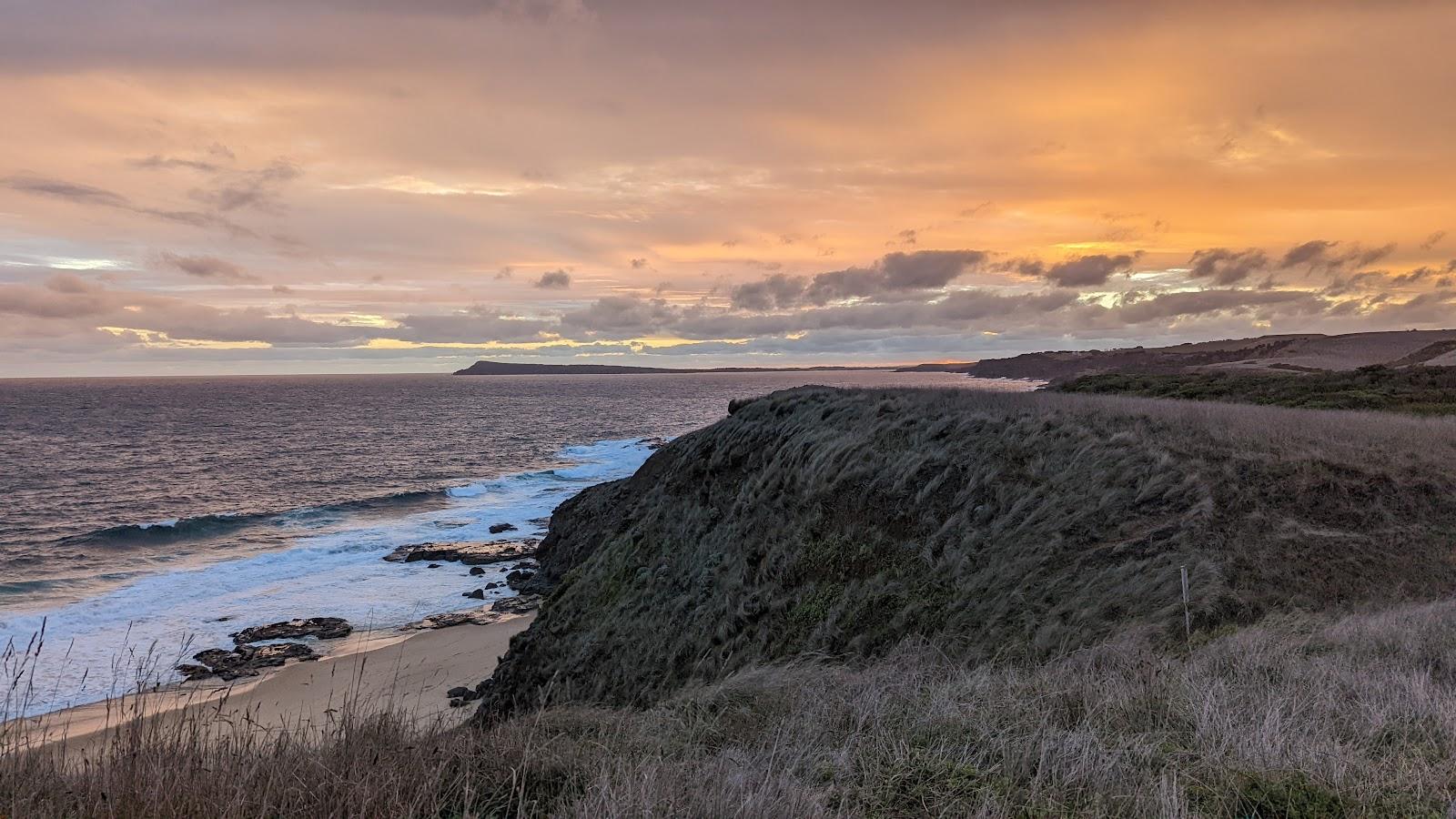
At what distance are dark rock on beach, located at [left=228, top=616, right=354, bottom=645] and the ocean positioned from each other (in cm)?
75

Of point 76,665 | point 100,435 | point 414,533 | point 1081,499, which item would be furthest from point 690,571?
point 100,435

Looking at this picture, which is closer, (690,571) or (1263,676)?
(1263,676)

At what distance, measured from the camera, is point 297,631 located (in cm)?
2434

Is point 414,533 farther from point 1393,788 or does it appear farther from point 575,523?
point 1393,788

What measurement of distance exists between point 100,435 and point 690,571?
101 meters

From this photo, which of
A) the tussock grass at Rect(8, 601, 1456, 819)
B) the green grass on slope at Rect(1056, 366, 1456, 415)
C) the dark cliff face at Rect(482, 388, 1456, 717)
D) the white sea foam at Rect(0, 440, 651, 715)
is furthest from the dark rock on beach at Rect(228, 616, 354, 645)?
the green grass on slope at Rect(1056, 366, 1456, 415)

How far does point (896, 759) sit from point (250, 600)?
3059cm

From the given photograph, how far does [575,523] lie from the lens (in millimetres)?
34406

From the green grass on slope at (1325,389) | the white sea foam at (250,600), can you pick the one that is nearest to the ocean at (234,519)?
the white sea foam at (250,600)

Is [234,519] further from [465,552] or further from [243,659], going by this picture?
[243,659]

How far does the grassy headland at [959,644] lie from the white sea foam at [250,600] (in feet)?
27.9

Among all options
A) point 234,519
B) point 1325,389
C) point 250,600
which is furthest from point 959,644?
point 234,519

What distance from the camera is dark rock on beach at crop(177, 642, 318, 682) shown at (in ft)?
66.8

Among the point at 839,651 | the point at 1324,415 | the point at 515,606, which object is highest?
the point at 1324,415
